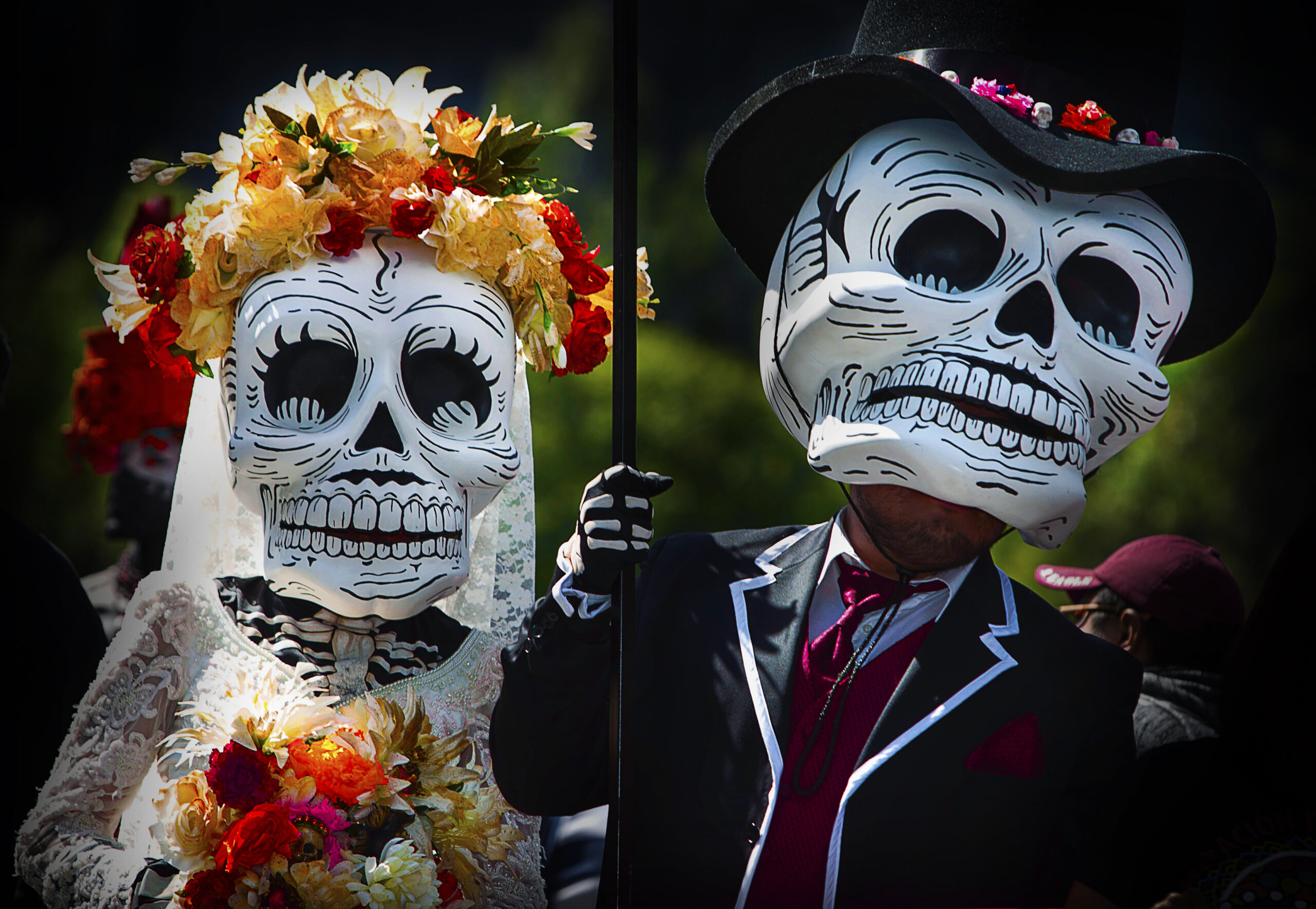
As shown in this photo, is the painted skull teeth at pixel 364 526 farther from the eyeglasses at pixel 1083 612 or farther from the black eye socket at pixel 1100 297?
the eyeglasses at pixel 1083 612

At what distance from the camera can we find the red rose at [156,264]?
1.92 metres

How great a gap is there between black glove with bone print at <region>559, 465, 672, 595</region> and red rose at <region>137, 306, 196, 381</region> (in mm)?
844

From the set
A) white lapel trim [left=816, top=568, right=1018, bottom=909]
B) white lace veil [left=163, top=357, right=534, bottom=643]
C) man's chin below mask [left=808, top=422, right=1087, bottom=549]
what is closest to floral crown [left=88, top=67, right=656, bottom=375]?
white lace veil [left=163, top=357, right=534, bottom=643]

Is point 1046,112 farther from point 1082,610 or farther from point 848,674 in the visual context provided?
A: point 1082,610

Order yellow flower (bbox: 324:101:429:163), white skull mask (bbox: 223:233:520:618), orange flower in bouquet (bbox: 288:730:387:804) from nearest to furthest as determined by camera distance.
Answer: orange flower in bouquet (bbox: 288:730:387:804) < white skull mask (bbox: 223:233:520:618) < yellow flower (bbox: 324:101:429:163)

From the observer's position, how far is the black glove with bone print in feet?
5.30

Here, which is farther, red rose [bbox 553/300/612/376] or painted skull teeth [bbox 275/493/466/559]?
red rose [bbox 553/300/612/376]

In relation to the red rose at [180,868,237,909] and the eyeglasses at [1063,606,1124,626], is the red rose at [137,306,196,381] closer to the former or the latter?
the red rose at [180,868,237,909]

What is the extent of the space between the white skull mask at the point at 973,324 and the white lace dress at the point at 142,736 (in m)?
0.77

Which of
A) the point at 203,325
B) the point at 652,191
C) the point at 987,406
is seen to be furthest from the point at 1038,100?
the point at 203,325

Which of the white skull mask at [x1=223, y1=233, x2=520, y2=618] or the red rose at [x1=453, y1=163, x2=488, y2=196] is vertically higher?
the red rose at [x1=453, y1=163, x2=488, y2=196]

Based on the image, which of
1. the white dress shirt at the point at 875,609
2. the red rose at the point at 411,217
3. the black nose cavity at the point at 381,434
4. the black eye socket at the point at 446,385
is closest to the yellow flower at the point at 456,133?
the red rose at the point at 411,217

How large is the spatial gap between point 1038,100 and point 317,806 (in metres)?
1.66

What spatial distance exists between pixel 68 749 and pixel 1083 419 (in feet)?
5.82
